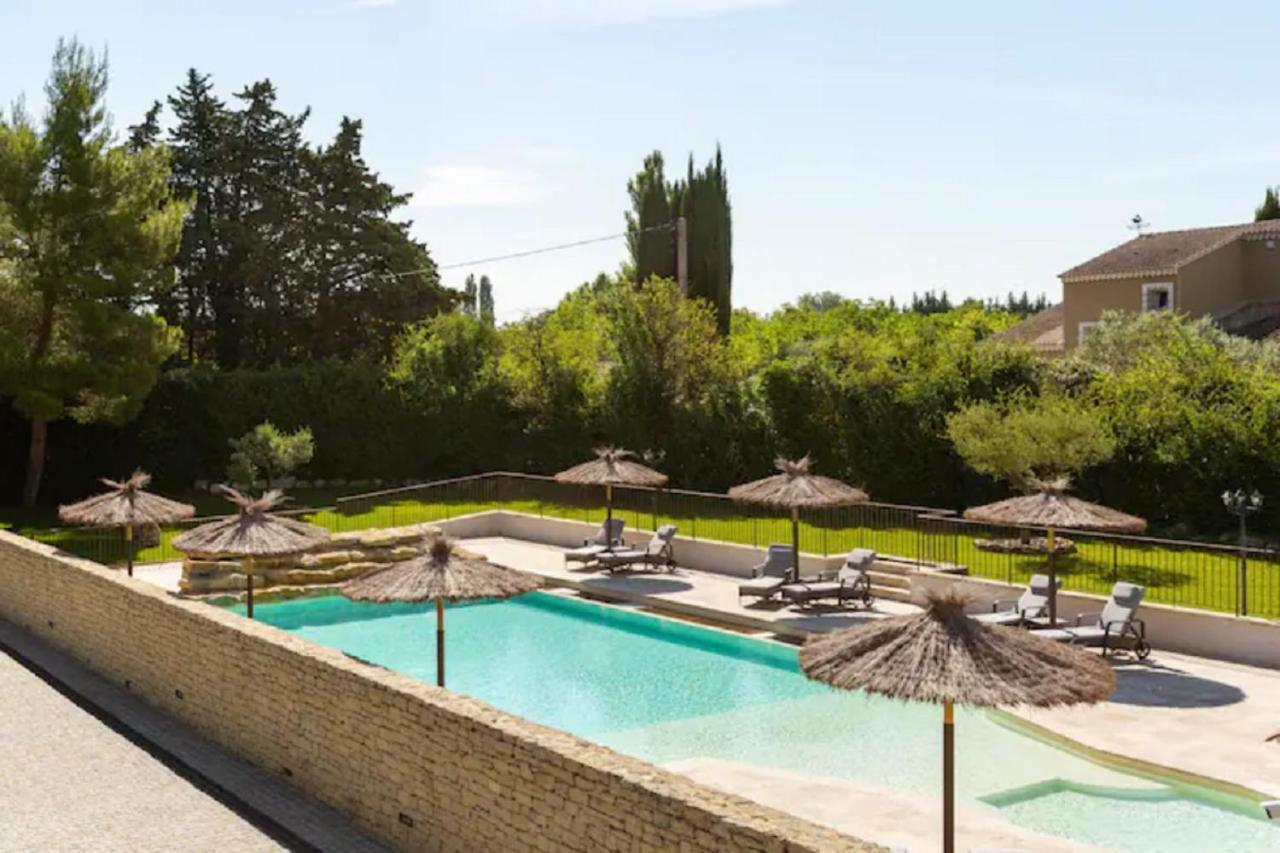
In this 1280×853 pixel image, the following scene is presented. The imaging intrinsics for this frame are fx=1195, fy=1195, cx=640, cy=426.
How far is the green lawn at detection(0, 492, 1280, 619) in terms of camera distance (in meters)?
19.1

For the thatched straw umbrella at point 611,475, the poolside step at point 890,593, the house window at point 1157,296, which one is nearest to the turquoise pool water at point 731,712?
the thatched straw umbrella at point 611,475

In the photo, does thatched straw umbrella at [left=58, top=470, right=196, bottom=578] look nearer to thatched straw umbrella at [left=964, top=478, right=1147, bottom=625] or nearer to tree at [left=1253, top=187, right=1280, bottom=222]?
thatched straw umbrella at [left=964, top=478, right=1147, bottom=625]

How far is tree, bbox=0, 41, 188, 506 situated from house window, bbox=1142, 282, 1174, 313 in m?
36.2

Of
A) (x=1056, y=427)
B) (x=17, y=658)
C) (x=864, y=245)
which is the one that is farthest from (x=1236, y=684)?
(x=864, y=245)

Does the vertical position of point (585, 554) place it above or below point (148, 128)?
below

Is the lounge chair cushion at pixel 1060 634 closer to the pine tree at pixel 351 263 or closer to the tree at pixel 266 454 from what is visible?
the tree at pixel 266 454

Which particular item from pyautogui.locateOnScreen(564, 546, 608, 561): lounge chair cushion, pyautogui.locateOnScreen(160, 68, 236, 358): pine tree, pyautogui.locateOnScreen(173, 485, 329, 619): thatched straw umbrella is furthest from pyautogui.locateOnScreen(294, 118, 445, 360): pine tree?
pyautogui.locateOnScreen(173, 485, 329, 619): thatched straw umbrella

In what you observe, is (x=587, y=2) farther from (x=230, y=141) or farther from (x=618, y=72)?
(x=230, y=141)

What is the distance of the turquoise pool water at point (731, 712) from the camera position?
37.7ft

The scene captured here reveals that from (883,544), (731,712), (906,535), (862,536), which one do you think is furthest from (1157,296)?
(731,712)

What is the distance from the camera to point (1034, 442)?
891 inches

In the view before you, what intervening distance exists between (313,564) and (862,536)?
439 inches

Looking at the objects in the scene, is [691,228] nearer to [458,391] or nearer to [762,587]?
[458,391]

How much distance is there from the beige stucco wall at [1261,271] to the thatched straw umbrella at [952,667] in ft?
146
